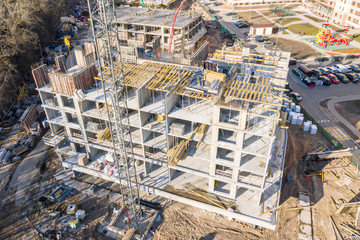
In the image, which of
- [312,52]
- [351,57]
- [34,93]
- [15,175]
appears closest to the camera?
[15,175]

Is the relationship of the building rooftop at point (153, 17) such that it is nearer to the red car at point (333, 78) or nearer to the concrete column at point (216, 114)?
the red car at point (333, 78)

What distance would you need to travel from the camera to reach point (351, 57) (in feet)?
274

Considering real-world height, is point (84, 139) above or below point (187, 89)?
below

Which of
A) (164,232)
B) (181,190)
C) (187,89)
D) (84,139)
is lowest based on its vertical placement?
(164,232)

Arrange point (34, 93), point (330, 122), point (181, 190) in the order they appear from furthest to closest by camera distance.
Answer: point (34, 93) → point (330, 122) → point (181, 190)

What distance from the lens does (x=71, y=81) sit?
3556 centimetres

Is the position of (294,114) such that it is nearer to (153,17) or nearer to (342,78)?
(342,78)

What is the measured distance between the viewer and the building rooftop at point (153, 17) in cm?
8362

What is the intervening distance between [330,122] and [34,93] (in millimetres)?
69742

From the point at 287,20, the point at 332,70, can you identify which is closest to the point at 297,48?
Answer: the point at 332,70

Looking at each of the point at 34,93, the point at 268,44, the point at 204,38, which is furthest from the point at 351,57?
the point at 34,93

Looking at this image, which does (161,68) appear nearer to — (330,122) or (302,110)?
(302,110)

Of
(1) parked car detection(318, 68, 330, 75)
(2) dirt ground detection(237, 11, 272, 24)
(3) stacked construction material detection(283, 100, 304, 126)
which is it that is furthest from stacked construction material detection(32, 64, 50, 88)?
(2) dirt ground detection(237, 11, 272, 24)

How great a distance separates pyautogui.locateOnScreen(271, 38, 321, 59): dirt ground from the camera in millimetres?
87387
